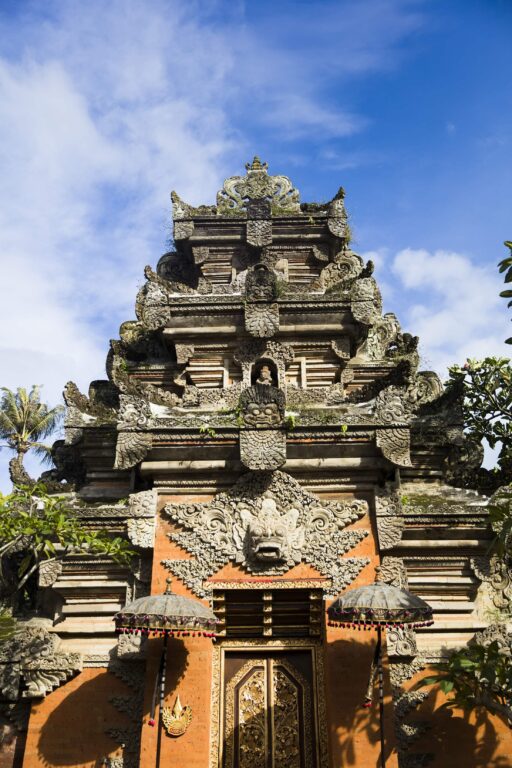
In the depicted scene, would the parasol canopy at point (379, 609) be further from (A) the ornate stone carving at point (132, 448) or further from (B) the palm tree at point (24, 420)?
(B) the palm tree at point (24, 420)

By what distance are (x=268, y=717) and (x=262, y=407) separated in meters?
4.76

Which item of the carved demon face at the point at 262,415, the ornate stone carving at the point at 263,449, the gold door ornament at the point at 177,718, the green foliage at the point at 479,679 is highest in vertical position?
the carved demon face at the point at 262,415

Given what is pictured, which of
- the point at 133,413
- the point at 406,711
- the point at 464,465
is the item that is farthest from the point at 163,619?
the point at 464,465

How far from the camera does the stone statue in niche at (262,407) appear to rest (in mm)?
10906

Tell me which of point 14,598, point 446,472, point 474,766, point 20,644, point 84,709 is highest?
point 446,472

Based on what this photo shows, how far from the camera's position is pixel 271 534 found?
34.5 ft

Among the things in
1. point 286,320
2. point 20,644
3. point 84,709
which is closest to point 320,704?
point 84,709

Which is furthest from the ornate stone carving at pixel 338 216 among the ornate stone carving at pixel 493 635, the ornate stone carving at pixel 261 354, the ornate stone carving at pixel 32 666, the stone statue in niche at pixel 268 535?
the ornate stone carving at pixel 32 666

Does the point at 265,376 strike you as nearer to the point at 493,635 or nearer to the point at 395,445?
the point at 395,445

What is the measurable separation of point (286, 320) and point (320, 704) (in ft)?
23.1

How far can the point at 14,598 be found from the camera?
37.9 feet

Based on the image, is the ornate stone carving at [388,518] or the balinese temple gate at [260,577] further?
the ornate stone carving at [388,518]

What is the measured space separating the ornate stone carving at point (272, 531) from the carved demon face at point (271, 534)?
0.02 metres

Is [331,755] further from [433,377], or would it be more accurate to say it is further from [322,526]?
[433,377]
